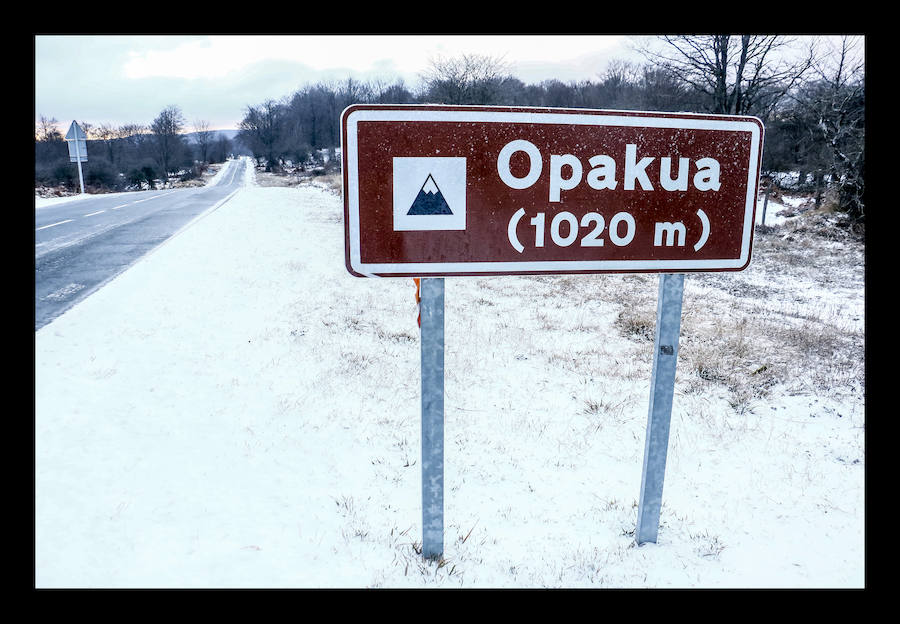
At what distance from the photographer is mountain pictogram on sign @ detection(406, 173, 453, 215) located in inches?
82.9

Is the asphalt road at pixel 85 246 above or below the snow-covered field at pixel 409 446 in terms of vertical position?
above

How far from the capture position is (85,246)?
1090 centimetres

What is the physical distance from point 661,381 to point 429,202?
1.46m

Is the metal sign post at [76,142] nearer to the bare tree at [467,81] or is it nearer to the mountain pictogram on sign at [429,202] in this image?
the bare tree at [467,81]

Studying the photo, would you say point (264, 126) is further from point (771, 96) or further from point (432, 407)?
point (432, 407)

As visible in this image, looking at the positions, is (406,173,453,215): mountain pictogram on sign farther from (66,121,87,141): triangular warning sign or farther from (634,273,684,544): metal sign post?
(66,121,87,141): triangular warning sign

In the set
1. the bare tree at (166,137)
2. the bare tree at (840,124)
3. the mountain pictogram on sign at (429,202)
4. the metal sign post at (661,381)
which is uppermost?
the bare tree at (166,137)

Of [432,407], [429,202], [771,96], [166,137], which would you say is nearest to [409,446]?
[432,407]

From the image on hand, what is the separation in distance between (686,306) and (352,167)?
304 inches

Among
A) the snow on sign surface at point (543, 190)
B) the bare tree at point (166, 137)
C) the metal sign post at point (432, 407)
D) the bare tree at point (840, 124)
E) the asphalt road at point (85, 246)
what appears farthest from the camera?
the bare tree at point (166, 137)

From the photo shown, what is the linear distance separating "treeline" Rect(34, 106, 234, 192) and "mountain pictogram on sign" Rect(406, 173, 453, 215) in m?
25.0

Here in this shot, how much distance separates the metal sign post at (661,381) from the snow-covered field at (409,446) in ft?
1.42

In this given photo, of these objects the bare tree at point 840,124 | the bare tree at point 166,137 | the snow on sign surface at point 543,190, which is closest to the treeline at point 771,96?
the bare tree at point 840,124

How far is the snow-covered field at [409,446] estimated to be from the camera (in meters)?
2.65
